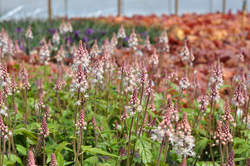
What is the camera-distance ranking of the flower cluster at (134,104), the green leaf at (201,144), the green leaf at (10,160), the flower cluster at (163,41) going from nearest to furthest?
the flower cluster at (134,104), the green leaf at (10,160), the green leaf at (201,144), the flower cluster at (163,41)

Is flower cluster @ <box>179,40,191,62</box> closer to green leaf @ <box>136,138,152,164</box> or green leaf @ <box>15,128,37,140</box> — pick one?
green leaf @ <box>136,138,152,164</box>

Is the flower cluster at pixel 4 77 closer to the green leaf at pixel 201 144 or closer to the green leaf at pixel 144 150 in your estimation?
the green leaf at pixel 144 150

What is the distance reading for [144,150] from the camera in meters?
2.85

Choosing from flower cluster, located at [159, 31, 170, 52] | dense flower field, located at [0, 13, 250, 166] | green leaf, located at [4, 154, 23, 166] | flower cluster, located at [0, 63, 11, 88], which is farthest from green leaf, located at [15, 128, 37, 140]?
flower cluster, located at [159, 31, 170, 52]

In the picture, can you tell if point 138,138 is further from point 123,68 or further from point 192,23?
point 192,23

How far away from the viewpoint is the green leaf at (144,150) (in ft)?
9.17

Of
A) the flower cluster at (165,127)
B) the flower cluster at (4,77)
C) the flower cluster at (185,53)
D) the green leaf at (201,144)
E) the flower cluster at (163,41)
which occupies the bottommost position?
the green leaf at (201,144)

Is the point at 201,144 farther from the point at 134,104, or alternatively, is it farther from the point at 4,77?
the point at 4,77

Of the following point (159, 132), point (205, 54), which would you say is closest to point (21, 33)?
point (205, 54)

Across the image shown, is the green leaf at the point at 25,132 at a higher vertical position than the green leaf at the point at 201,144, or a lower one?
higher

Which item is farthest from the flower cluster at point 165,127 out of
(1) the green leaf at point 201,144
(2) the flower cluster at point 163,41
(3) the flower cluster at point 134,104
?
(2) the flower cluster at point 163,41

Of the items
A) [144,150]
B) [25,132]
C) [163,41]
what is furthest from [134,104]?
[163,41]

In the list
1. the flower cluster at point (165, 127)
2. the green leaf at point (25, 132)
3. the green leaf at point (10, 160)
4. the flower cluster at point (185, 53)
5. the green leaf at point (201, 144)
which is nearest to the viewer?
the flower cluster at point (165, 127)

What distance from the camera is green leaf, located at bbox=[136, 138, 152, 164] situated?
2796 mm
